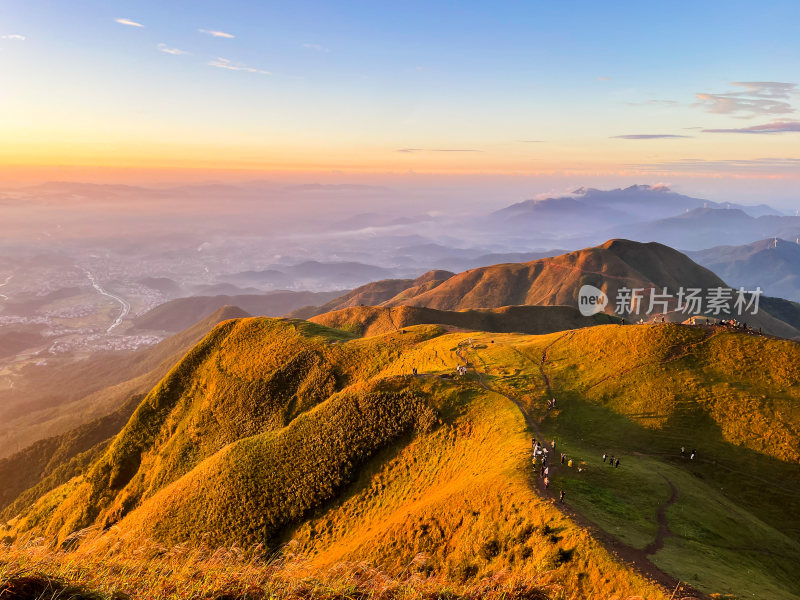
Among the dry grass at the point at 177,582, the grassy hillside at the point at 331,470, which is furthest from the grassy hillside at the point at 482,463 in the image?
the dry grass at the point at 177,582

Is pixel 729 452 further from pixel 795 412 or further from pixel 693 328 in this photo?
pixel 693 328

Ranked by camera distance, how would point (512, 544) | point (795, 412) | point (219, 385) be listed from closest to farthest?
point (512, 544), point (795, 412), point (219, 385)

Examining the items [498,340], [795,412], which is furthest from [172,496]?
[795,412]

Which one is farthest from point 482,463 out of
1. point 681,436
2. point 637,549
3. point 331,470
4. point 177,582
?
point 177,582

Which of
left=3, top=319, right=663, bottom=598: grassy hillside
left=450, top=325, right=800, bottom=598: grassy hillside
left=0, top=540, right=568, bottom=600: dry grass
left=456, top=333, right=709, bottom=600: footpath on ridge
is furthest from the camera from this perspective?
left=450, top=325, right=800, bottom=598: grassy hillside

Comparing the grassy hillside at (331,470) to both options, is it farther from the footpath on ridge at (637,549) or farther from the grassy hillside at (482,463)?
the footpath on ridge at (637,549)

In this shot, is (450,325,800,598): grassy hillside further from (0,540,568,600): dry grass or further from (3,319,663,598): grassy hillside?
(0,540,568,600): dry grass

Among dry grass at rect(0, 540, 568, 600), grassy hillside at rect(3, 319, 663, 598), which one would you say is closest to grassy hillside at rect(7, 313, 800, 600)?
grassy hillside at rect(3, 319, 663, 598)

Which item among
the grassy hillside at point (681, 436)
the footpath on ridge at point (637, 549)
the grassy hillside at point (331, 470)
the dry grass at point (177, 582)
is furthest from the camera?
the grassy hillside at point (681, 436)
